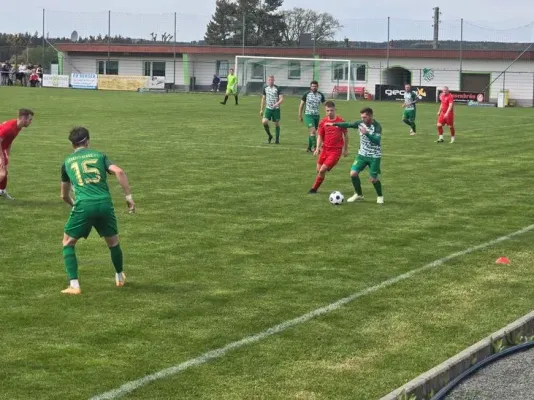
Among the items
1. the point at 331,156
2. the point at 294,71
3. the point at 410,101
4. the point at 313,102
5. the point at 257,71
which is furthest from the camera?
the point at 294,71

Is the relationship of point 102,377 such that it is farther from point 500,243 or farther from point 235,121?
point 235,121

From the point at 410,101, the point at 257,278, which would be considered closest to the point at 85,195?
the point at 257,278

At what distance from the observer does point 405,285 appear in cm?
1219

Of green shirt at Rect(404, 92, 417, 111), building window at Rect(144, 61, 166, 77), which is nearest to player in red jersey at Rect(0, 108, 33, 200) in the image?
green shirt at Rect(404, 92, 417, 111)

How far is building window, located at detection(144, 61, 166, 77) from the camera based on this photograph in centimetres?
8456

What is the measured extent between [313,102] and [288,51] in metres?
51.3

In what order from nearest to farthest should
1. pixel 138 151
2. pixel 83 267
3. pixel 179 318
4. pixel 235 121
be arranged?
1. pixel 179 318
2. pixel 83 267
3. pixel 138 151
4. pixel 235 121

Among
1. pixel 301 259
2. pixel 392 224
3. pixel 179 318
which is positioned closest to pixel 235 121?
pixel 392 224

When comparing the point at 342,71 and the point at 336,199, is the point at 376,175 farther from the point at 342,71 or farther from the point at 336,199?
the point at 342,71

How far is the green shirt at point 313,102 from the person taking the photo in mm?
30156

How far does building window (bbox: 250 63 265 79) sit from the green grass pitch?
46.7 m

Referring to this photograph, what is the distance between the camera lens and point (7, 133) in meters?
18.0

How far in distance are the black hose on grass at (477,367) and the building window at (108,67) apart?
7811 cm

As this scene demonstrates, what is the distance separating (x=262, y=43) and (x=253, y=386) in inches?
3195
